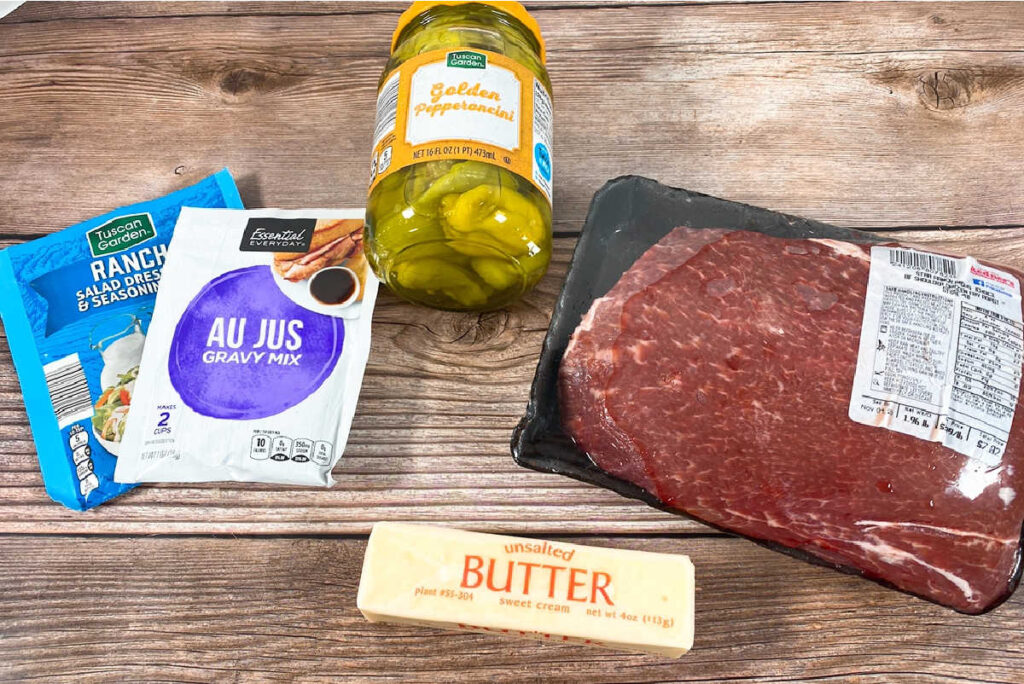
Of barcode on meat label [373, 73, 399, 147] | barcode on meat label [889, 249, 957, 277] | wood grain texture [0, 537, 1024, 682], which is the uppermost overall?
barcode on meat label [889, 249, 957, 277]

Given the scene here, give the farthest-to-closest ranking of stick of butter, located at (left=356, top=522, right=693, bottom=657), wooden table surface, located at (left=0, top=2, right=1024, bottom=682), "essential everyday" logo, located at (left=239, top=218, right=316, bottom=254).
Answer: "essential everyday" logo, located at (left=239, top=218, right=316, bottom=254), wooden table surface, located at (left=0, top=2, right=1024, bottom=682), stick of butter, located at (left=356, top=522, right=693, bottom=657)

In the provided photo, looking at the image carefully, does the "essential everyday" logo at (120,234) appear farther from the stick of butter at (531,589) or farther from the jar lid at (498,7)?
the stick of butter at (531,589)

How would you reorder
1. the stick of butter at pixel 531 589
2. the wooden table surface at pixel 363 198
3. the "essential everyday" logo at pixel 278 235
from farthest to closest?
the "essential everyday" logo at pixel 278 235, the wooden table surface at pixel 363 198, the stick of butter at pixel 531 589

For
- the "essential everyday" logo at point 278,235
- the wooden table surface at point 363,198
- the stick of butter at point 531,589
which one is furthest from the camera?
the "essential everyday" logo at point 278,235

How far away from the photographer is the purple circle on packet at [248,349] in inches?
32.0

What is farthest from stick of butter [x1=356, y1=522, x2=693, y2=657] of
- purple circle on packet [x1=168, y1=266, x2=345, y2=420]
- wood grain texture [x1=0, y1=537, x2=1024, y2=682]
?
purple circle on packet [x1=168, y1=266, x2=345, y2=420]

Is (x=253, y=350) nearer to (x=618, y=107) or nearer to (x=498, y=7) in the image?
(x=498, y=7)

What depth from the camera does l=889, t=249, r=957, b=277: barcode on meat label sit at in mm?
736

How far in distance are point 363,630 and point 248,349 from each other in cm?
35

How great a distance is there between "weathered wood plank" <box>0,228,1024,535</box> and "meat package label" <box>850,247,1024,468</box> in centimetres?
15

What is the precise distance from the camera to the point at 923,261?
745mm

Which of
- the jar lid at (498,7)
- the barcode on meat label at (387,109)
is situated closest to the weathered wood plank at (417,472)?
the barcode on meat label at (387,109)

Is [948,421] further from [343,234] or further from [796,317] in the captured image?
[343,234]

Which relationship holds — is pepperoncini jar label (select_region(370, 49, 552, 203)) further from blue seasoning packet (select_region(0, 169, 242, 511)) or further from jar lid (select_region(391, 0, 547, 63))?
blue seasoning packet (select_region(0, 169, 242, 511))
